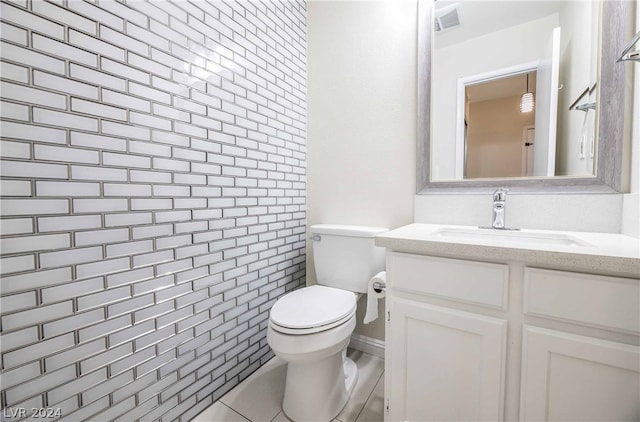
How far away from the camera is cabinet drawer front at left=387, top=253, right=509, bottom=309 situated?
2.76 feet

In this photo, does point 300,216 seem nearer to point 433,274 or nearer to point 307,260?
point 307,260

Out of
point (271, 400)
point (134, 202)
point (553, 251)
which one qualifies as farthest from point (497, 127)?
point (271, 400)

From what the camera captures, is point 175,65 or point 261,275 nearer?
point 175,65

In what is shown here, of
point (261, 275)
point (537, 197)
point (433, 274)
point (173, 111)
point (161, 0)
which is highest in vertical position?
point (161, 0)

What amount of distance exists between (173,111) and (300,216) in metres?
1.04

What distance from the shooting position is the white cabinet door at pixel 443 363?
0.86 metres

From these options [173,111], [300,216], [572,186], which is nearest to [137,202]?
[173,111]

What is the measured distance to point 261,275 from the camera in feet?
5.28

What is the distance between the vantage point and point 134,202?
3.31 feet

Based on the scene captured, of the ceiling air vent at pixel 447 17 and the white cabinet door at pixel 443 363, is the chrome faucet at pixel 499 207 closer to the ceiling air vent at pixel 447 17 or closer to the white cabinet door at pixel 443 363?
the white cabinet door at pixel 443 363

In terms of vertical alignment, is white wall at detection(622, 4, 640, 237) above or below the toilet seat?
above

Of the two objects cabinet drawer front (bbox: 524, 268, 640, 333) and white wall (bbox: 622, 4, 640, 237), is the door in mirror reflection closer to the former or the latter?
white wall (bbox: 622, 4, 640, 237)

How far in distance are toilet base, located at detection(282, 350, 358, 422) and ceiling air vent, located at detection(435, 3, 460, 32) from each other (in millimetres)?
1789

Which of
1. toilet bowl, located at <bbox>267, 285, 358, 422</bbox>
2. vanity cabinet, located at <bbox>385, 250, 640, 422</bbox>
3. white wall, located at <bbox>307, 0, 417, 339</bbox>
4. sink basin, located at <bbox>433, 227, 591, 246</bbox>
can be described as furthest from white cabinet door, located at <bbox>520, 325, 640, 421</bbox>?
white wall, located at <bbox>307, 0, 417, 339</bbox>
